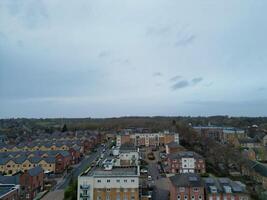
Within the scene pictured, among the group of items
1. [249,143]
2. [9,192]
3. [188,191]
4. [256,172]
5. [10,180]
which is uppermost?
[249,143]

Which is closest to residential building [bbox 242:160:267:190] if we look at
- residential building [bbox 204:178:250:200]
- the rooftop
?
residential building [bbox 204:178:250:200]

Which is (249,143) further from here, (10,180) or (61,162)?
(10,180)

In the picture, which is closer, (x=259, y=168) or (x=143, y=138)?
(x=259, y=168)

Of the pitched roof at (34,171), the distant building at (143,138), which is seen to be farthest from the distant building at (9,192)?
the distant building at (143,138)

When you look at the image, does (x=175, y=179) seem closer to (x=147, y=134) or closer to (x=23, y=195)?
(x=23, y=195)

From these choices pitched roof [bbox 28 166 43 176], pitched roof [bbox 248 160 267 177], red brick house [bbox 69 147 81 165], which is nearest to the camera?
pitched roof [bbox 28 166 43 176]

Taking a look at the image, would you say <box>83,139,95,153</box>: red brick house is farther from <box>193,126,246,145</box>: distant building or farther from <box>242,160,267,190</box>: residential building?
<box>242,160,267,190</box>: residential building

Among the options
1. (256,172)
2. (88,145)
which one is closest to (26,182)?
(256,172)

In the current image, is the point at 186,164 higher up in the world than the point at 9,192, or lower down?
lower down
